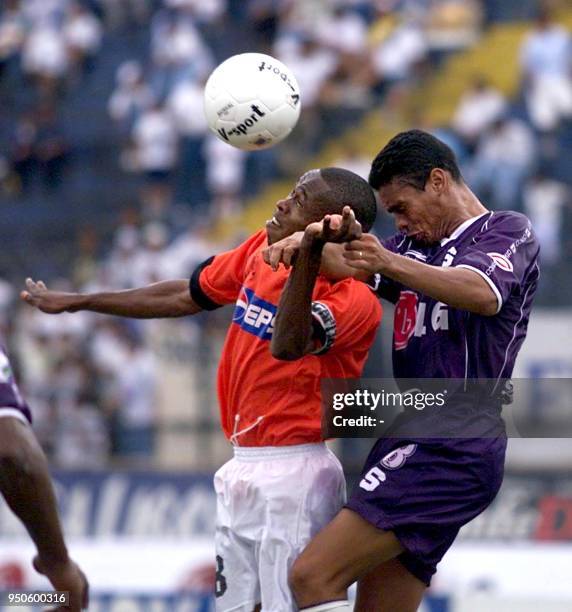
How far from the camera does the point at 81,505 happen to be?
1155cm

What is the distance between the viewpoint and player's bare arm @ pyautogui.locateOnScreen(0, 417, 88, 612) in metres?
5.80

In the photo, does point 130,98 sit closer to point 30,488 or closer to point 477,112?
point 477,112

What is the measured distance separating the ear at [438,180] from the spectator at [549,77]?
1062cm

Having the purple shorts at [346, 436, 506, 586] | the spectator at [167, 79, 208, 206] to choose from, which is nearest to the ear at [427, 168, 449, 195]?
Result: the purple shorts at [346, 436, 506, 586]

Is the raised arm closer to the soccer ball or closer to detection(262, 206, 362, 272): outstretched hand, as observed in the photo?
detection(262, 206, 362, 272): outstretched hand

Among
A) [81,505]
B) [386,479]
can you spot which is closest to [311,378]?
[386,479]

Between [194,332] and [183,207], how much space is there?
4678 millimetres

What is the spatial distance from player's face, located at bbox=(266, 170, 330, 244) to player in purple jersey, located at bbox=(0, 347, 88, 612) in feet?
4.16

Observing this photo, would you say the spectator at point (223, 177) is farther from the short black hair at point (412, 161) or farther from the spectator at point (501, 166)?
the short black hair at point (412, 161)

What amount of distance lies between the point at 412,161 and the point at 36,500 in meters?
2.02

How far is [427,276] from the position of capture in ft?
16.5

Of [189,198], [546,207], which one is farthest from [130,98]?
[546,207]

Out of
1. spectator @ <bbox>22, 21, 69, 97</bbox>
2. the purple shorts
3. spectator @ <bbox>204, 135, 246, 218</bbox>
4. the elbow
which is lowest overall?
the purple shorts

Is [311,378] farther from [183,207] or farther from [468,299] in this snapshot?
[183,207]
